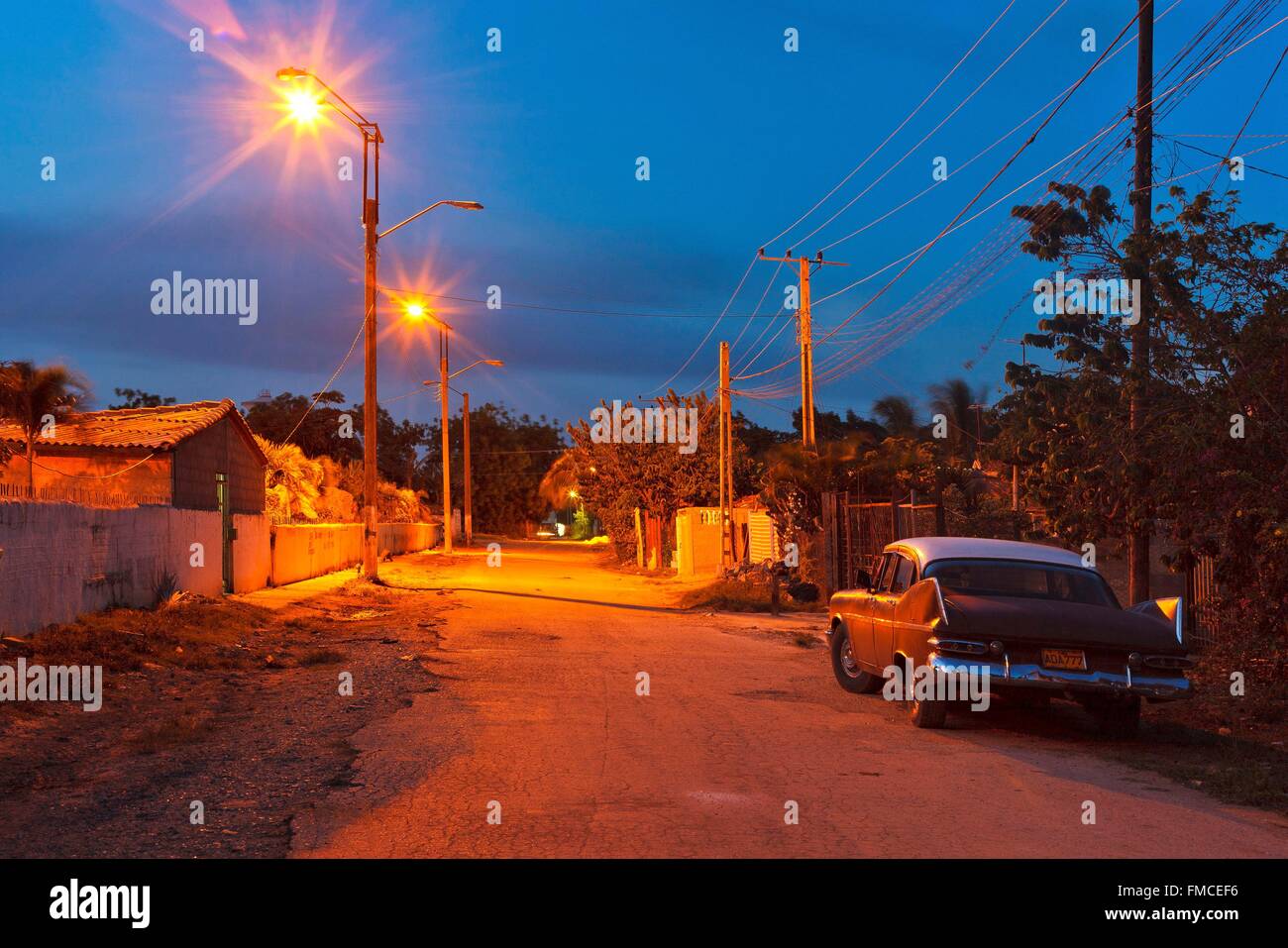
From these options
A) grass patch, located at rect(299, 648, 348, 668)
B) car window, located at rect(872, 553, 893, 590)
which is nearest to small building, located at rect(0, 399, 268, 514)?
grass patch, located at rect(299, 648, 348, 668)

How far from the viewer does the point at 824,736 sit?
9.95m

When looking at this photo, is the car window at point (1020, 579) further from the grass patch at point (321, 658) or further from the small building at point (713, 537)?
the small building at point (713, 537)

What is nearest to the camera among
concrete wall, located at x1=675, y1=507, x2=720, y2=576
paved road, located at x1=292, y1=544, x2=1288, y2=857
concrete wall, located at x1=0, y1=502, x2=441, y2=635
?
paved road, located at x1=292, y1=544, x2=1288, y2=857

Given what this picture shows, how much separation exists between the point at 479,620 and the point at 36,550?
833cm

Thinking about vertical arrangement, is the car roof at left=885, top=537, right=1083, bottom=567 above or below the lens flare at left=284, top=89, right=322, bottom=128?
below

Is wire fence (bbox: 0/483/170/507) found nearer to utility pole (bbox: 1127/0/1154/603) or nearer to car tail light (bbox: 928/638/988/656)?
car tail light (bbox: 928/638/988/656)

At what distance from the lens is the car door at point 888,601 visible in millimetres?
11156

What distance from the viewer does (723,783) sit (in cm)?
789

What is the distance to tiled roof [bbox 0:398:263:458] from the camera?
2583 centimetres

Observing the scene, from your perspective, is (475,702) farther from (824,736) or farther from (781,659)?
(781,659)

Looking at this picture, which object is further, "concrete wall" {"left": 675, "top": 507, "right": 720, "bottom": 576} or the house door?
"concrete wall" {"left": 675, "top": 507, "right": 720, "bottom": 576}

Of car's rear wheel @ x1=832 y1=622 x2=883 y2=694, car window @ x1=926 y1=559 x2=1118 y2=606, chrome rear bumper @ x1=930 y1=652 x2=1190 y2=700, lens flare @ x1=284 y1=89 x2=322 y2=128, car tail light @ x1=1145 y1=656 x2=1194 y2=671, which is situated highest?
lens flare @ x1=284 y1=89 x2=322 y2=128

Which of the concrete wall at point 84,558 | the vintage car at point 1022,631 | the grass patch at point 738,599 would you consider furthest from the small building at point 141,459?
the vintage car at point 1022,631
